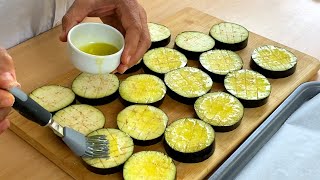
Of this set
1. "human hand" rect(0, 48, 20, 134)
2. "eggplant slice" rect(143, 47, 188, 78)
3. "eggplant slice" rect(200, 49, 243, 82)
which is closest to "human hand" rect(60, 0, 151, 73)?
"eggplant slice" rect(143, 47, 188, 78)

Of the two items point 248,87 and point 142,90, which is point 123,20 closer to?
point 142,90

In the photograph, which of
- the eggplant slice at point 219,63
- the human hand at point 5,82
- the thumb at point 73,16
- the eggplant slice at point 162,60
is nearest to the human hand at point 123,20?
the thumb at point 73,16

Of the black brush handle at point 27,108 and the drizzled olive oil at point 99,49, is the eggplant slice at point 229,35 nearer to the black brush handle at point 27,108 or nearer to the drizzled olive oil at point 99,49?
the drizzled olive oil at point 99,49

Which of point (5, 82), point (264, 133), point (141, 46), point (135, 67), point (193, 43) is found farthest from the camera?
point (193, 43)

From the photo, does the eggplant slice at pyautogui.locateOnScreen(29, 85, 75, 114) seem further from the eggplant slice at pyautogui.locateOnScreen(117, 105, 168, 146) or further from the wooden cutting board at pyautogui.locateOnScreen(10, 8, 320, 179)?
the eggplant slice at pyautogui.locateOnScreen(117, 105, 168, 146)

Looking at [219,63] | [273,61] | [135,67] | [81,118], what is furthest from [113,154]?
[273,61]
